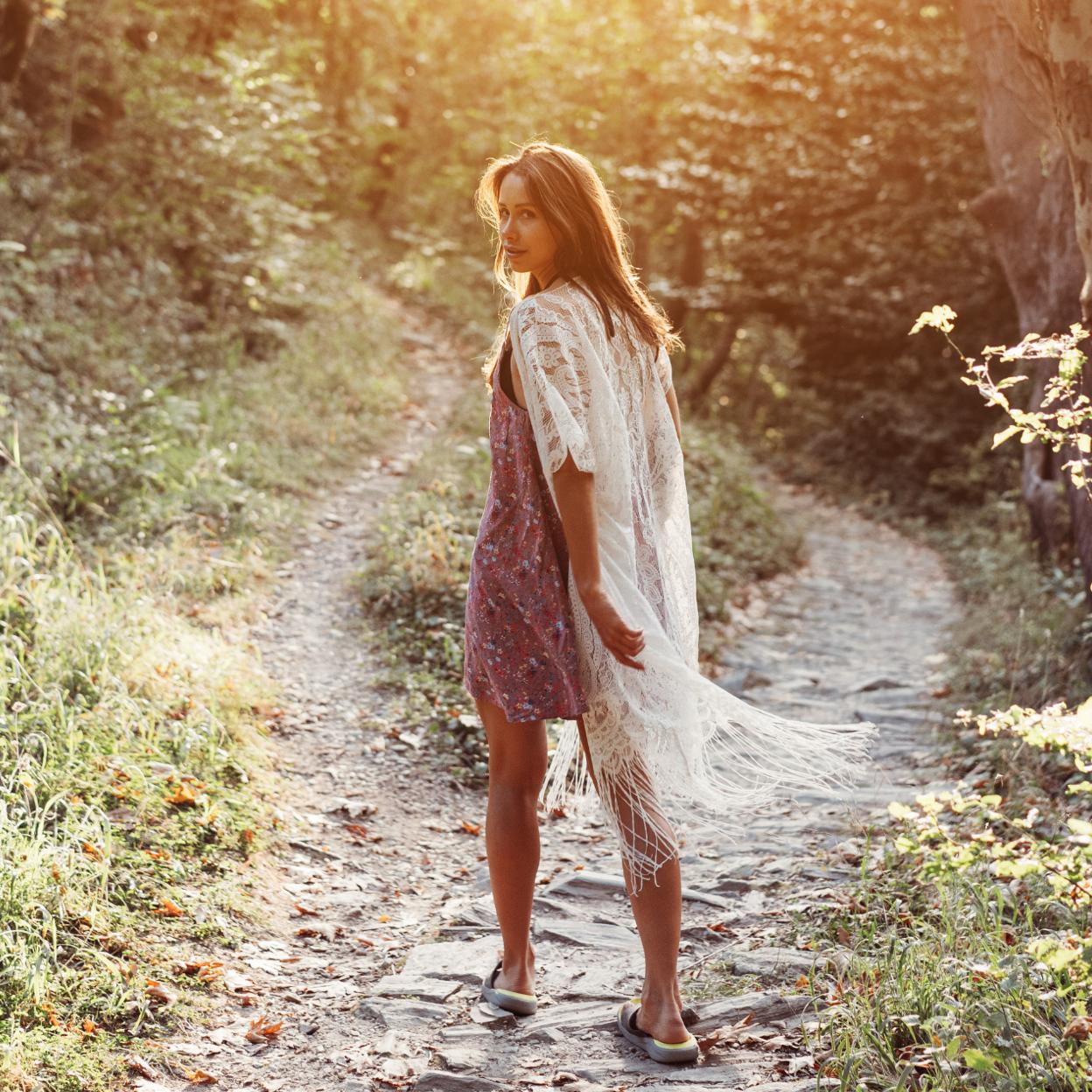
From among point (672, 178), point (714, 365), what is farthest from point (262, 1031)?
point (714, 365)

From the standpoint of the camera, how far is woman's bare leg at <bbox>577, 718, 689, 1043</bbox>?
2924 millimetres

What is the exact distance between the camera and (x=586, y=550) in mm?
2801

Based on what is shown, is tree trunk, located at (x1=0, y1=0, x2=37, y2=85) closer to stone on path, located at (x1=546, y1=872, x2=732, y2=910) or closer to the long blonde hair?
the long blonde hair

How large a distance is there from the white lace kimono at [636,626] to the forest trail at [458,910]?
59 cm

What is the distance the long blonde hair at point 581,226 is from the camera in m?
2.90

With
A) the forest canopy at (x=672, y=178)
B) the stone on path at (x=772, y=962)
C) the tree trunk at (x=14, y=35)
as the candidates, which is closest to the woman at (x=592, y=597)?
the stone on path at (x=772, y=962)

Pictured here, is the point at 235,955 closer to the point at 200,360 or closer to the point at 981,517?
the point at 200,360

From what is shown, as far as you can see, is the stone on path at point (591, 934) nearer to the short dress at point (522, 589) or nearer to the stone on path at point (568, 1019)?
the stone on path at point (568, 1019)

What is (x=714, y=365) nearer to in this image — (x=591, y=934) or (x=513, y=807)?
(x=591, y=934)

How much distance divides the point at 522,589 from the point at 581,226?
0.94 meters

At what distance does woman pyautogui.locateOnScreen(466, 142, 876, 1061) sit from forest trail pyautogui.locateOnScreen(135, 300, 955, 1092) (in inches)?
12.3

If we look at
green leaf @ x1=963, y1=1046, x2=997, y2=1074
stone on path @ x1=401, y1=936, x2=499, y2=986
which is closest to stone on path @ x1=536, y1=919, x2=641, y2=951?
stone on path @ x1=401, y1=936, x2=499, y2=986

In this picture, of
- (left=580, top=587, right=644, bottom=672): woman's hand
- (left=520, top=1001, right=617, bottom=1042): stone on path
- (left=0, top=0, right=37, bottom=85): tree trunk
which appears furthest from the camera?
(left=0, top=0, right=37, bottom=85): tree trunk

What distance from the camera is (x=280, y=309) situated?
1334 cm
